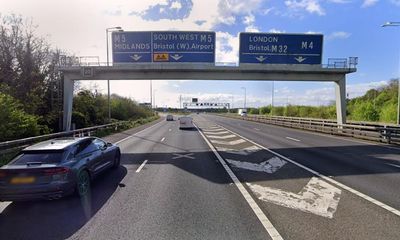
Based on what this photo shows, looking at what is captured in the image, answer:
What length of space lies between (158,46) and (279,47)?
9.32 meters

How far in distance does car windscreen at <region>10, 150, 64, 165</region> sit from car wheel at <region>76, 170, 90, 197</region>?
0.65m

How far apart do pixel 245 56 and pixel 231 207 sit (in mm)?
19825

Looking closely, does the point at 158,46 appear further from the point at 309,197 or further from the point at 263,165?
the point at 309,197

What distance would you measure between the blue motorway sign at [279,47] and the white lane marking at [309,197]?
17624 mm

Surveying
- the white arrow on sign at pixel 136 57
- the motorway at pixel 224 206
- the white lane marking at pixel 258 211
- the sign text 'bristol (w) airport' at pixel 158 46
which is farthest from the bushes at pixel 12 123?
the white lane marking at pixel 258 211

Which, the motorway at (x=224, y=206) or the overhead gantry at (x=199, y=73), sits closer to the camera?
the motorway at (x=224, y=206)

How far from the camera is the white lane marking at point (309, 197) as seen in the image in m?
6.41

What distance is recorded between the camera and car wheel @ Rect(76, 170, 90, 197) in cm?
745

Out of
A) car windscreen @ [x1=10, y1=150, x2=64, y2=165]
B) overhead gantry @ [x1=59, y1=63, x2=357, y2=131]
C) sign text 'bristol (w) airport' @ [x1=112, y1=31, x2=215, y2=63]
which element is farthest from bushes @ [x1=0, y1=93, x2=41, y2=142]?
car windscreen @ [x1=10, y1=150, x2=64, y2=165]

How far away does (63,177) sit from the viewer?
6867 millimetres

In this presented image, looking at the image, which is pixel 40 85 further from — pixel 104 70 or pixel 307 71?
pixel 307 71

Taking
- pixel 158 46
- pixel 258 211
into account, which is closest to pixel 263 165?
pixel 258 211

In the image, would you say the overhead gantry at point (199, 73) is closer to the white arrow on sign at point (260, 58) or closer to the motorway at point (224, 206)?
the white arrow on sign at point (260, 58)

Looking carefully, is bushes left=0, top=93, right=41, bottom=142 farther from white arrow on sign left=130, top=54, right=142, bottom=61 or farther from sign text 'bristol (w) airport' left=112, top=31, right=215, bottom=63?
white arrow on sign left=130, top=54, right=142, bottom=61
